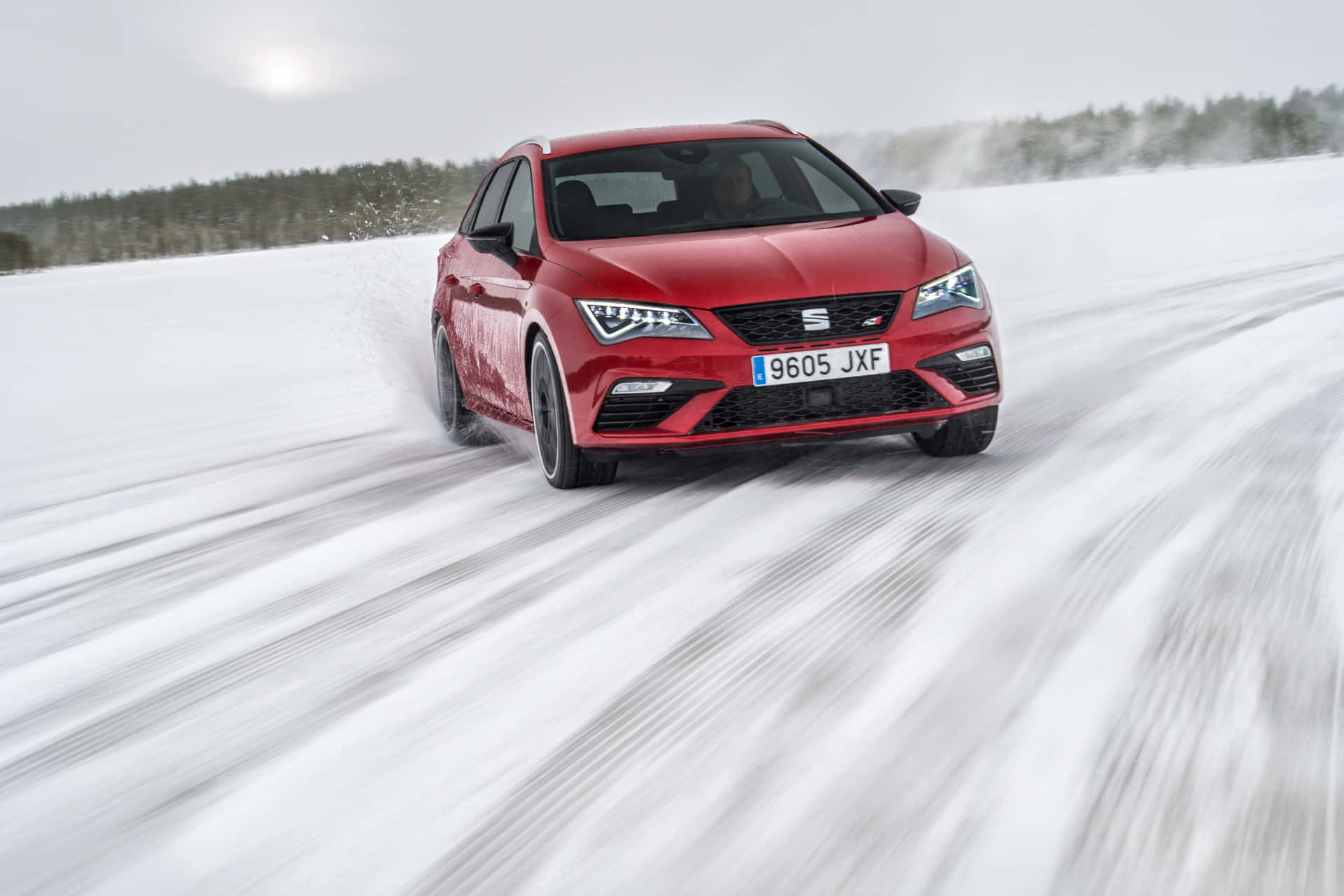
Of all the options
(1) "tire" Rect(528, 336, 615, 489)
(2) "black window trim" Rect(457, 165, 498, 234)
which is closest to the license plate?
(1) "tire" Rect(528, 336, 615, 489)

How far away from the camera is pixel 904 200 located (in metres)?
7.11

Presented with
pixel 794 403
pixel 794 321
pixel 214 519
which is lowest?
pixel 214 519

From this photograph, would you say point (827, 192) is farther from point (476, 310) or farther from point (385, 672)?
point (385, 672)

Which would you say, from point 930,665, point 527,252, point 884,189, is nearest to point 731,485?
point 527,252

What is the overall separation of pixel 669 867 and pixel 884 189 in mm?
5345

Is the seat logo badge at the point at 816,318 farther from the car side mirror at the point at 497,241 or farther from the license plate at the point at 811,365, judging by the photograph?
the car side mirror at the point at 497,241

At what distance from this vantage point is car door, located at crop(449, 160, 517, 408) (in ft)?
24.5

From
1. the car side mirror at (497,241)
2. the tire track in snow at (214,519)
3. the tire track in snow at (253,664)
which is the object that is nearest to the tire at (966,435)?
the tire track in snow at (253,664)

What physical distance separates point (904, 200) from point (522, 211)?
190 cm

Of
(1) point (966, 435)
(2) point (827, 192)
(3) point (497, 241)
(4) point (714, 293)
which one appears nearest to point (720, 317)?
(4) point (714, 293)

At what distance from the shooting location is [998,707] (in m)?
3.13

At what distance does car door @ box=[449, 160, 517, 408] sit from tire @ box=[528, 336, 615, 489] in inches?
27.8

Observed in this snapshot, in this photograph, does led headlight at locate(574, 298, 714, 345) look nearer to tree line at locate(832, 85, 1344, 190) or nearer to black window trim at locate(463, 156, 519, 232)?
black window trim at locate(463, 156, 519, 232)

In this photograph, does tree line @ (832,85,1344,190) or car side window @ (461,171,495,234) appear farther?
tree line @ (832,85,1344,190)
